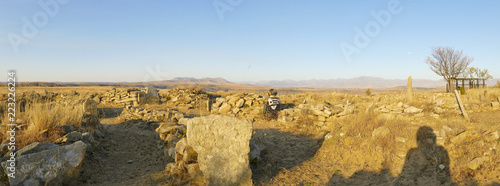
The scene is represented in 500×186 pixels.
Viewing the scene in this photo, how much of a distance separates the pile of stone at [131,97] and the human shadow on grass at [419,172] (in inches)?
604

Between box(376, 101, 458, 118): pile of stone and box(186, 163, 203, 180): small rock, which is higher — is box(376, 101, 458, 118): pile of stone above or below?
above

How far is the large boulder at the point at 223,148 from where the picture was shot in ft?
16.6

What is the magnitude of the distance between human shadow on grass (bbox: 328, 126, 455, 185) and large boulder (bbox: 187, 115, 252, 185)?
213 centimetres

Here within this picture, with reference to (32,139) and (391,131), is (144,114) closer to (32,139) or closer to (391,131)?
(32,139)

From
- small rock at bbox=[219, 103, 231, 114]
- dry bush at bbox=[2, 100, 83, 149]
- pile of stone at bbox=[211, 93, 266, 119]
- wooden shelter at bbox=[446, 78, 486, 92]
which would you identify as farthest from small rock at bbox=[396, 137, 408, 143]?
wooden shelter at bbox=[446, 78, 486, 92]

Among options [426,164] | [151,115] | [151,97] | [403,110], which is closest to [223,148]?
[426,164]

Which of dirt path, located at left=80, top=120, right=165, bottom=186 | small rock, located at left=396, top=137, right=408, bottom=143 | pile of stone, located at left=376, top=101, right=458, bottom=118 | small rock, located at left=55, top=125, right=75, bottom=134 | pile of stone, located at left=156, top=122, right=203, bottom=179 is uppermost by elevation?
pile of stone, located at left=376, top=101, right=458, bottom=118

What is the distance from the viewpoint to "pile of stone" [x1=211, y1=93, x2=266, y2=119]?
1399 cm

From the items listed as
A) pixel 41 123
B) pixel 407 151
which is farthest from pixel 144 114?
pixel 407 151

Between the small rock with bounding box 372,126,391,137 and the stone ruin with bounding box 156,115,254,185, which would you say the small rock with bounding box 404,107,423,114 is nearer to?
the small rock with bounding box 372,126,391,137

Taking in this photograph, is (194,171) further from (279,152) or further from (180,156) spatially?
(279,152)

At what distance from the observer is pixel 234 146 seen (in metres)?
5.11

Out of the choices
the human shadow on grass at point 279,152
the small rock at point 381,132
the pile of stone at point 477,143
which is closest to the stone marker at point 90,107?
the human shadow on grass at point 279,152

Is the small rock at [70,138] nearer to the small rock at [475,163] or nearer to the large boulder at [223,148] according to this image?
the large boulder at [223,148]
